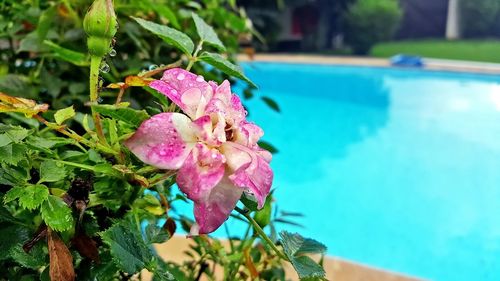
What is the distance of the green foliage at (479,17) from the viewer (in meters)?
18.4

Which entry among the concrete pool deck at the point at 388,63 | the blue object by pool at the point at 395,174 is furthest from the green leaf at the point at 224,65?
the concrete pool deck at the point at 388,63

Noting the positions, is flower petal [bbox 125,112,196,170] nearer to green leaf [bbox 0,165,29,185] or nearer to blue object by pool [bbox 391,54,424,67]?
green leaf [bbox 0,165,29,185]

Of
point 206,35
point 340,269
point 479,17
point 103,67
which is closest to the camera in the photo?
point 103,67

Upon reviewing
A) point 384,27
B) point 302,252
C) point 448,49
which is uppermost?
point 302,252

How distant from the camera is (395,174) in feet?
17.8

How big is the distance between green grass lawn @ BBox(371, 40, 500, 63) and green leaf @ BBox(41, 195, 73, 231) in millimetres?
16164

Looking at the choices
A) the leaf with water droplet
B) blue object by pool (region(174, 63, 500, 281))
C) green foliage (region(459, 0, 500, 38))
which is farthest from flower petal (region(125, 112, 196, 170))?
green foliage (region(459, 0, 500, 38))

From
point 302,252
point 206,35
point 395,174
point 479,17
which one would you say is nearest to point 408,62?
point 479,17

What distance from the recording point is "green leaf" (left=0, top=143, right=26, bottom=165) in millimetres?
420

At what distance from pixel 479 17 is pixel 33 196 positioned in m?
20.4

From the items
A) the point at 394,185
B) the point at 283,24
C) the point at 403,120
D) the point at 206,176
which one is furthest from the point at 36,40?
the point at 283,24

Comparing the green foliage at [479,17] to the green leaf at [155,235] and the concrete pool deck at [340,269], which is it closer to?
the concrete pool deck at [340,269]

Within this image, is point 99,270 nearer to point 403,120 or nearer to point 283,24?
point 403,120

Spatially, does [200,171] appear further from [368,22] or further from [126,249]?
[368,22]
